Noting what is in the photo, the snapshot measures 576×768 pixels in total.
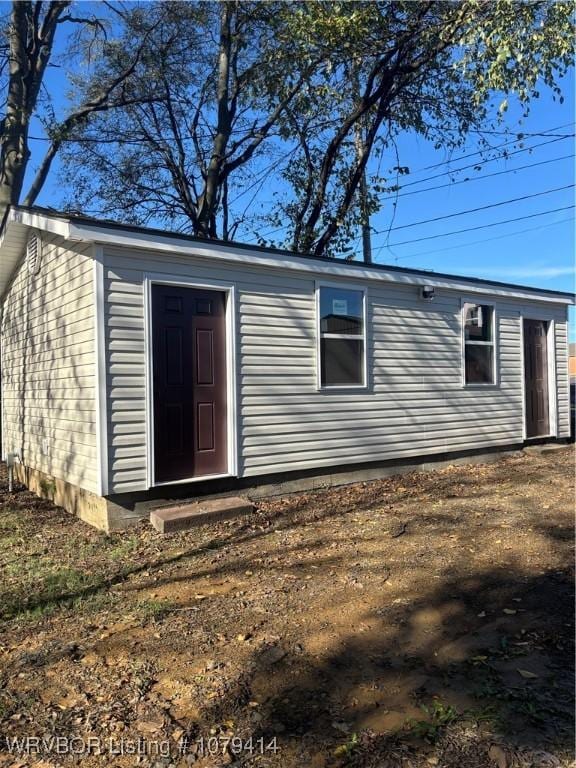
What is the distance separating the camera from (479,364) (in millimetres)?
9156

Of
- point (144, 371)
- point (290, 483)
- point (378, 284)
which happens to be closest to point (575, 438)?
point (378, 284)

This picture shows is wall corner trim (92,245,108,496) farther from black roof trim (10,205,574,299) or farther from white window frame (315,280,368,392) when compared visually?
white window frame (315,280,368,392)

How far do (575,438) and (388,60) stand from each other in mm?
8284

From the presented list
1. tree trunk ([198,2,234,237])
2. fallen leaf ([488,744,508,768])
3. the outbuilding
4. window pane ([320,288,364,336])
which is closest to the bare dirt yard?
fallen leaf ([488,744,508,768])

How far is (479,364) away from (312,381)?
348 centimetres

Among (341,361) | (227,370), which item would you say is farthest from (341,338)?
(227,370)

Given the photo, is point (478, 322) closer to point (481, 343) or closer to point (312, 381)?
point (481, 343)

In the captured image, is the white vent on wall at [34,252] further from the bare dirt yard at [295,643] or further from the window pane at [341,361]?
the window pane at [341,361]

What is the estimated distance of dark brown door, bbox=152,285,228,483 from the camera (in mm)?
5852

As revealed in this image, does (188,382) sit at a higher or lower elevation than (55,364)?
lower

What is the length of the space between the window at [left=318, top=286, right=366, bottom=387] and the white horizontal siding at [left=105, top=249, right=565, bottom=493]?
0.48 ft

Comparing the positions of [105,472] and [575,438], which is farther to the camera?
[575,438]

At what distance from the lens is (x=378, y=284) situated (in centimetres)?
765

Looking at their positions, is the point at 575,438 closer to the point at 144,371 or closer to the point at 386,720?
the point at 144,371
